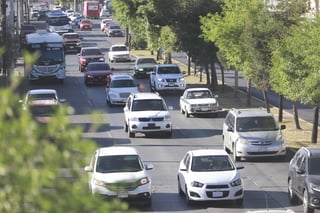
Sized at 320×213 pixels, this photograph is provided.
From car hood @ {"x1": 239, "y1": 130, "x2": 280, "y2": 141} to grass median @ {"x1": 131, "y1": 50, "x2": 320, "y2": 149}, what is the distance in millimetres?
2235

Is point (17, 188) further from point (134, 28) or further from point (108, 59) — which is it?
point (108, 59)

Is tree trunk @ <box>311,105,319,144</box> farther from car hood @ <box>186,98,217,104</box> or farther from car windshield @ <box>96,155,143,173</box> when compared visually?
car windshield @ <box>96,155,143,173</box>

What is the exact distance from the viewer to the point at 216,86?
169 feet

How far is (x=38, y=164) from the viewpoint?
5.66m

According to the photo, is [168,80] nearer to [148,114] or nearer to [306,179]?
[148,114]

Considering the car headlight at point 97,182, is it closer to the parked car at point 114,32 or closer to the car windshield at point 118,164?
the car windshield at point 118,164

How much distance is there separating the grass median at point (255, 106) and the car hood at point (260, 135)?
2.24 metres

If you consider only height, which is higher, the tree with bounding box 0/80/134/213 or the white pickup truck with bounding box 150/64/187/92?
the tree with bounding box 0/80/134/213

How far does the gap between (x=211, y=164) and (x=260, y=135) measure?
6.62 meters

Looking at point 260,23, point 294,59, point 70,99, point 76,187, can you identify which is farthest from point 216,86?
point 76,187

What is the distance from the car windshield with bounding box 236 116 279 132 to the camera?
1150 inches

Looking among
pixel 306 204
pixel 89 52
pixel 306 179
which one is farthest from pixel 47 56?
pixel 306 204

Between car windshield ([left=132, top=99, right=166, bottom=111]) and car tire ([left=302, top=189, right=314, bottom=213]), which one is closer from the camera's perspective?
car tire ([left=302, top=189, right=314, bottom=213])

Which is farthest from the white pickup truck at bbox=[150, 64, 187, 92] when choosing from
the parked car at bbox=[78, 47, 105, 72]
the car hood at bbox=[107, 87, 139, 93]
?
the parked car at bbox=[78, 47, 105, 72]
